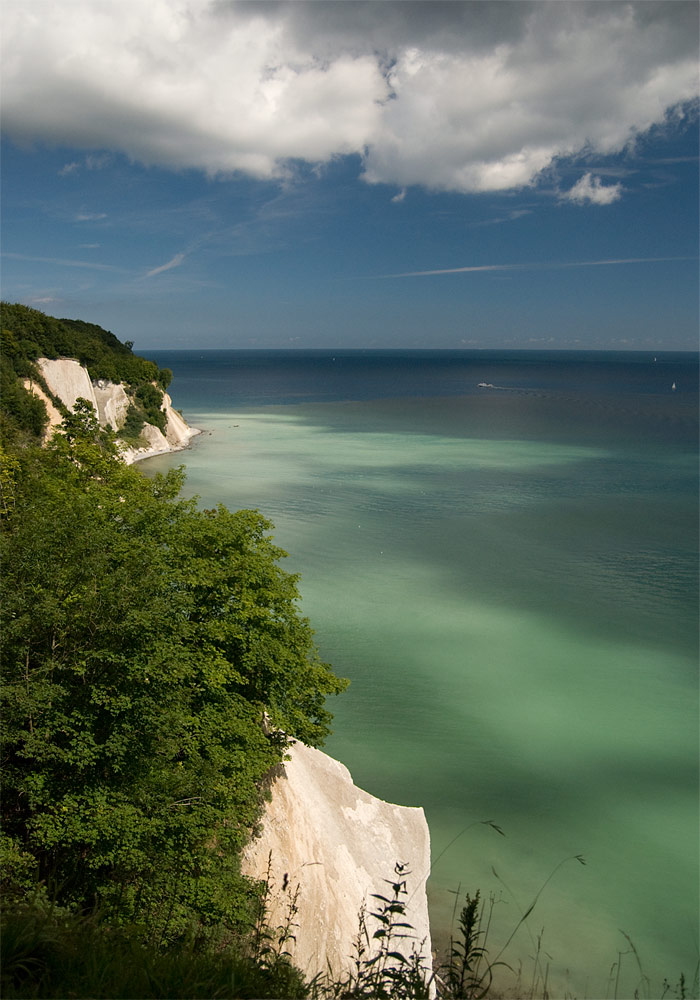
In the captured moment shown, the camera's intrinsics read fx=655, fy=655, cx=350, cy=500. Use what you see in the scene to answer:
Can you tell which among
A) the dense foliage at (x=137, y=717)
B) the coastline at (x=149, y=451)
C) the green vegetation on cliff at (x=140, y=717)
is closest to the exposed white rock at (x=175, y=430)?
the coastline at (x=149, y=451)

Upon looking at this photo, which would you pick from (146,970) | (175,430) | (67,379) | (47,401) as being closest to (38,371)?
(47,401)

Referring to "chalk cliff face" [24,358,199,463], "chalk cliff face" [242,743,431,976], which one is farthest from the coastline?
"chalk cliff face" [242,743,431,976]

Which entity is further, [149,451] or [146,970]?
[149,451]

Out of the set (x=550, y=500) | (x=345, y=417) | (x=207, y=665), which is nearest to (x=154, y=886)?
(x=207, y=665)

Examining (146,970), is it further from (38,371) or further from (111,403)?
(111,403)

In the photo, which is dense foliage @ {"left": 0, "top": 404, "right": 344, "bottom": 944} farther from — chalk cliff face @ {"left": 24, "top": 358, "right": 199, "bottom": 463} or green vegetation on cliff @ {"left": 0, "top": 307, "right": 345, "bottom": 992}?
chalk cliff face @ {"left": 24, "top": 358, "right": 199, "bottom": 463}

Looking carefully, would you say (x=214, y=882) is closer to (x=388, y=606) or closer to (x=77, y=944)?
(x=77, y=944)
